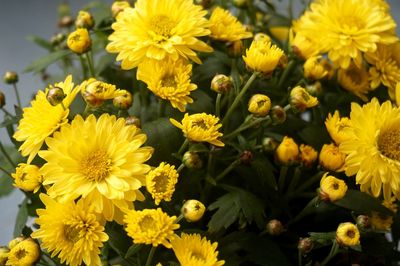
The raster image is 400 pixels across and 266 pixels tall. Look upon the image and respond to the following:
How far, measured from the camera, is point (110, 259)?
Result: 750mm

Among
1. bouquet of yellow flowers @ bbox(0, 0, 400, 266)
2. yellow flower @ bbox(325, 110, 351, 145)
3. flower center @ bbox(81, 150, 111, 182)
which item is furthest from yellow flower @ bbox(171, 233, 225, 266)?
yellow flower @ bbox(325, 110, 351, 145)

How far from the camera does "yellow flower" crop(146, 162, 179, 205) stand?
574 mm

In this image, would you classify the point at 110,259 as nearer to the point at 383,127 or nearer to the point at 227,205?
the point at 227,205

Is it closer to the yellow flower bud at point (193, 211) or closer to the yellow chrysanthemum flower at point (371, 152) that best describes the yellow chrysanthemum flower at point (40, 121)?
the yellow flower bud at point (193, 211)

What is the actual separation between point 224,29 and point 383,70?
0.72 ft

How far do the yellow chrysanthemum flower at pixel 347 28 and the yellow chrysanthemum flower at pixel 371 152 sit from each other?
0.12 m

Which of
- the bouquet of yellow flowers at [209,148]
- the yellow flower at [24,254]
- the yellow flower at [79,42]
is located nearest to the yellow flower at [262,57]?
the bouquet of yellow flowers at [209,148]

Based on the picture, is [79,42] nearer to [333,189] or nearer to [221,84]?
[221,84]

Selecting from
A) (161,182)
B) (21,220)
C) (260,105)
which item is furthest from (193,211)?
(21,220)

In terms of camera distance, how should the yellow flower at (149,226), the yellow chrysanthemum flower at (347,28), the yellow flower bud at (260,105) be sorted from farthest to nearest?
1. the yellow chrysanthemum flower at (347,28)
2. the yellow flower bud at (260,105)
3. the yellow flower at (149,226)

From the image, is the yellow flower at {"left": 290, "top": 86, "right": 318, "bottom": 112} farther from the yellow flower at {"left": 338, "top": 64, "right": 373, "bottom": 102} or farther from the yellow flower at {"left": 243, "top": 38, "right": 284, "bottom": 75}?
the yellow flower at {"left": 338, "top": 64, "right": 373, "bottom": 102}

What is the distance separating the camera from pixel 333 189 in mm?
633

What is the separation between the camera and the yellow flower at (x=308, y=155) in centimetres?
70

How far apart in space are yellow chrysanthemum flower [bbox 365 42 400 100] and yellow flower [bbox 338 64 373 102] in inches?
0.6
